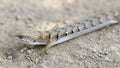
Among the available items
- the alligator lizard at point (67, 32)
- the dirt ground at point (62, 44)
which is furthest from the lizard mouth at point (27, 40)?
the dirt ground at point (62, 44)

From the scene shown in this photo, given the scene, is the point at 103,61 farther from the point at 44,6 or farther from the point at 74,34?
the point at 44,6


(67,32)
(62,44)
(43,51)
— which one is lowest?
(43,51)

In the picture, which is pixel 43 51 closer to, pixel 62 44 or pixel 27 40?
pixel 27 40

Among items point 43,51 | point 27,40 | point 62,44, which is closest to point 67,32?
point 62,44

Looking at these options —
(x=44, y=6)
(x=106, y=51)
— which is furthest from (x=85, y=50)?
(x=44, y=6)

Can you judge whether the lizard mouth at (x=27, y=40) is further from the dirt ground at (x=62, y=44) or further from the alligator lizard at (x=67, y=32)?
the dirt ground at (x=62, y=44)

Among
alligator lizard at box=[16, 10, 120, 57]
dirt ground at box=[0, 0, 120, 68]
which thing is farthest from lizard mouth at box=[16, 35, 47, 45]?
dirt ground at box=[0, 0, 120, 68]

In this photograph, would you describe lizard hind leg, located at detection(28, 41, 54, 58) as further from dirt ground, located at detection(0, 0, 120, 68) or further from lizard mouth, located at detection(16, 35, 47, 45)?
lizard mouth, located at detection(16, 35, 47, 45)

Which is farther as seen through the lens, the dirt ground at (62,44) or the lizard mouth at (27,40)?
the lizard mouth at (27,40)
